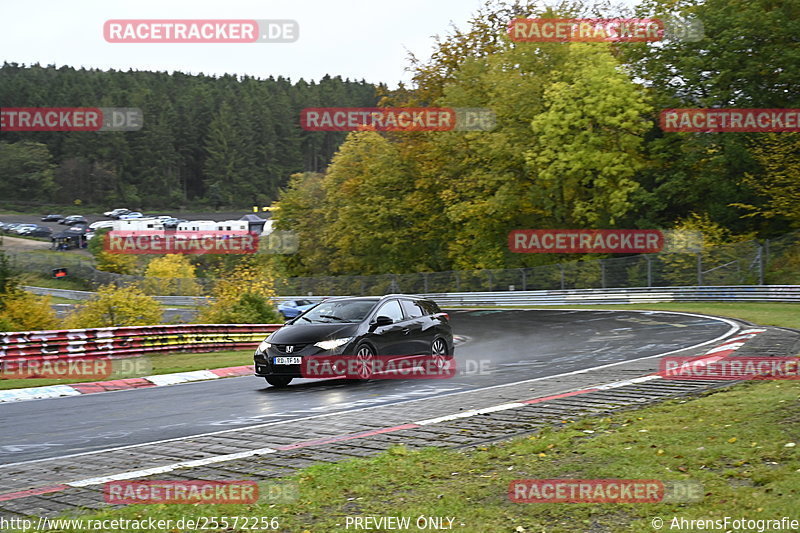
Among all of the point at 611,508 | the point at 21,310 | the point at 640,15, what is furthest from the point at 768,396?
the point at 640,15

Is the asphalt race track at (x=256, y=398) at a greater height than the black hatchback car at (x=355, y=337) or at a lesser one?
lesser

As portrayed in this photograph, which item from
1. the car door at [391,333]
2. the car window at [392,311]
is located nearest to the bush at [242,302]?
the car window at [392,311]

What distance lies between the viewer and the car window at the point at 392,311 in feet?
54.5

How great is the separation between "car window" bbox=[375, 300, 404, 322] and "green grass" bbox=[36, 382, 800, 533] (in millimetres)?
7536

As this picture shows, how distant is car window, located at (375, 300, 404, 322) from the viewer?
1661 centimetres

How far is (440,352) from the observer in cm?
1803

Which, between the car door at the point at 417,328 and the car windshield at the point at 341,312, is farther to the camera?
the car door at the point at 417,328

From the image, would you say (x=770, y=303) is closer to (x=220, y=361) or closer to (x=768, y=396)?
(x=220, y=361)

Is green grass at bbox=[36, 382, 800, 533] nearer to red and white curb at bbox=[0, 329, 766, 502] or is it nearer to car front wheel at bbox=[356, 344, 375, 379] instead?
red and white curb at bbox=[0, 329, 766, 502]

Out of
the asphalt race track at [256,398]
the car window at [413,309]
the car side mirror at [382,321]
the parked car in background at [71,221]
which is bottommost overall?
the asphalt race track at [256,398]

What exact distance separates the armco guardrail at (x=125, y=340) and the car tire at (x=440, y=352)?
887 centimetres

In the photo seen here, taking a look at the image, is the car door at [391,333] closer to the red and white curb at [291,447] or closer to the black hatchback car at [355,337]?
the black hatchback car at [355,337]

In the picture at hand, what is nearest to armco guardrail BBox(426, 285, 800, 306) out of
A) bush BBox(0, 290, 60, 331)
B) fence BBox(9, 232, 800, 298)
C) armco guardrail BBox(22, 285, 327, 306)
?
fence BBox(9, 232, 800, 298)

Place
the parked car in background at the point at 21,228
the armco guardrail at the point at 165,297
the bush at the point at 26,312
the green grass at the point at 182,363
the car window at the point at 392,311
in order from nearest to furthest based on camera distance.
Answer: the car window at the point at 392,311
the green grass at the point at 182,363
the bush at the point at 26,312
the armco guardrail at the point at 165,297
the parked car in background at the point at 21,228
